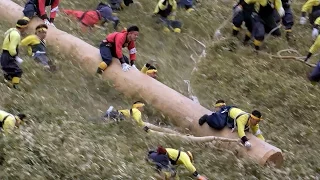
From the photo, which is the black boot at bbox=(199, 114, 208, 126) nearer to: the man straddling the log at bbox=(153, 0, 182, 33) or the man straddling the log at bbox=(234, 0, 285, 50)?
the man straddling the log at bbox=(234, 0, 285, 50)

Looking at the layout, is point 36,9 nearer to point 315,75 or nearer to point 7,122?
point 7,122

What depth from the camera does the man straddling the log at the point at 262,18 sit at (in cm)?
1259

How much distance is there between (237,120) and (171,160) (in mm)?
1667

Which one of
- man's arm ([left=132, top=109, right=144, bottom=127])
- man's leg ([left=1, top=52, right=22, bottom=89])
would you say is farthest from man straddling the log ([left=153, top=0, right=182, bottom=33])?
man's arm ([left=132, top=109, right=144, bottom=127])

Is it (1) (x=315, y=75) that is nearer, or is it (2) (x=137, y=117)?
(2) (x=137, y=117)

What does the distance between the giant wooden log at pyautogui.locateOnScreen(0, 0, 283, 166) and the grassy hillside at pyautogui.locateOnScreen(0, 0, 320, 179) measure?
0.17 m

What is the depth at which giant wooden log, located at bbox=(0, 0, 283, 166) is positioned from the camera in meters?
8.23

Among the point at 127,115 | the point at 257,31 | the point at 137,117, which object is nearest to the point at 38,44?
the point at 127,115

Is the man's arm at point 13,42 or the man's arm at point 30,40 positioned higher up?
the man's arm at point 13,42

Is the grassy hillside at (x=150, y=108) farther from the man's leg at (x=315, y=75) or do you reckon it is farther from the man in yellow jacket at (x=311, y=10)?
the man in yellow jacket at (x=311, y=10)

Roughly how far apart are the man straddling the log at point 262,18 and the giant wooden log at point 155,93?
3.90 meters

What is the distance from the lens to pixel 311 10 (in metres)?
15.2

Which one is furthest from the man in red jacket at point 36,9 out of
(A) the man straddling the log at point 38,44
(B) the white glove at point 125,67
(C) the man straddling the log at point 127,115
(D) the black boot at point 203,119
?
(D) the black boot at point 203,119

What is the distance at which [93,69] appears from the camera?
33.9 ft
